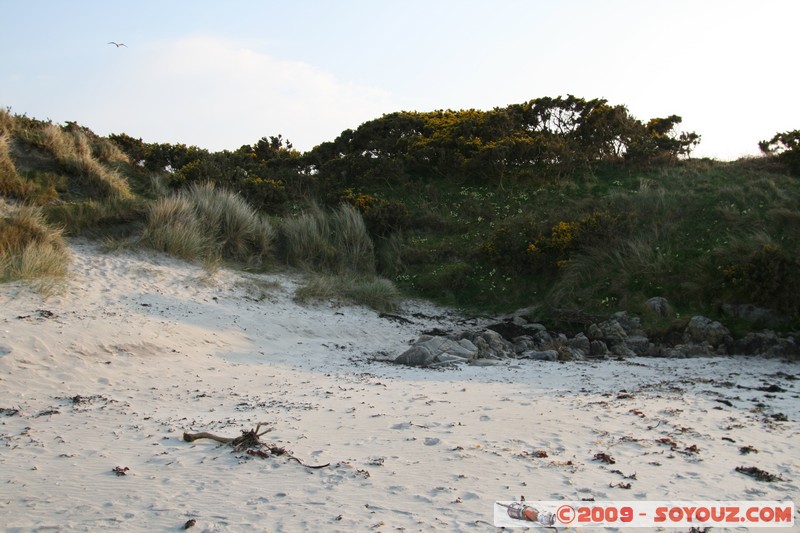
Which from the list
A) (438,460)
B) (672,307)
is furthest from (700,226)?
(438,460)

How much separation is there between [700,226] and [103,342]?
454 inches

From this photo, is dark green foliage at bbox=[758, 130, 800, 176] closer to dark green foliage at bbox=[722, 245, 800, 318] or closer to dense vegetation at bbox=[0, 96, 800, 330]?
dense vegetation at bbox=[0, 96, 800, 330]

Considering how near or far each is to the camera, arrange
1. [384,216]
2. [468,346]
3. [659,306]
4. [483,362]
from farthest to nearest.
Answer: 1. [384,216]
2. [659,306]
3. [468,346]
4. [483,362]

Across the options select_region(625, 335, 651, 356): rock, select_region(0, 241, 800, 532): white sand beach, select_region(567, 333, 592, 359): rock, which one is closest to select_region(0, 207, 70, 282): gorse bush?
select_region(0, 241, 800, 532): white sand beach

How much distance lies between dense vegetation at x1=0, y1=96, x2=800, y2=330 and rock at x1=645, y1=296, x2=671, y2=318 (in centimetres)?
16

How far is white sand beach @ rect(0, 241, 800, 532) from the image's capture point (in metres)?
4.02

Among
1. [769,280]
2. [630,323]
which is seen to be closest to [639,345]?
[630,323]

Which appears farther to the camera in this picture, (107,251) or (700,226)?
(700,226)

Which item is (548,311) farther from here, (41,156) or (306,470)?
(41,156)

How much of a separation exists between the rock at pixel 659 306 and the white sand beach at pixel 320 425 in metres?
1.90

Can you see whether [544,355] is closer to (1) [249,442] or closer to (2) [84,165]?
(1) [249,442]

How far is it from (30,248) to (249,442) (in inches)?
265

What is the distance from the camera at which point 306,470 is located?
4.55 m

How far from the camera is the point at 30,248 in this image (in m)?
9.66
